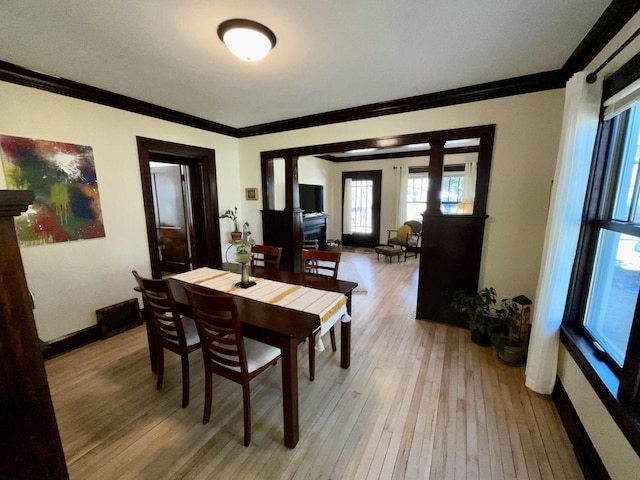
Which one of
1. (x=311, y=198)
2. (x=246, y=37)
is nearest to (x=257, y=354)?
(x=246, y=37)

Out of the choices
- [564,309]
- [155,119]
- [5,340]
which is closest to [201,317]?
[5,340]

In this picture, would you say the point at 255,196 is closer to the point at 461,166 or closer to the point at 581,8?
the point at 581,8

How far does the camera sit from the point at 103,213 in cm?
264

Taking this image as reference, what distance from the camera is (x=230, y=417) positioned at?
1710 mm

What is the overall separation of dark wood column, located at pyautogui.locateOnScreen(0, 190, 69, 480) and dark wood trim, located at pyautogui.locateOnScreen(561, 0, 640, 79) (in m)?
2.72

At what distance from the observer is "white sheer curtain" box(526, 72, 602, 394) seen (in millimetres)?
1562

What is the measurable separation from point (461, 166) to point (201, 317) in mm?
5948

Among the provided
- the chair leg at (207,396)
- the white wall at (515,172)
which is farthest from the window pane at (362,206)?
the chair leg at (207,396)

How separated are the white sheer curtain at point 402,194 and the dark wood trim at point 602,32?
4055 millimetres

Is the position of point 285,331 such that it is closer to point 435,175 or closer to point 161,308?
point 161,308

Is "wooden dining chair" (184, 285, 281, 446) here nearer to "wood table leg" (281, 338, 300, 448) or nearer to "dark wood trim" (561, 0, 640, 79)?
"wood table leg" (281, 338, 300, 448)

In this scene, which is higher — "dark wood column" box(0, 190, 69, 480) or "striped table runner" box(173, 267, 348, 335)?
"dark wood column" box(0, 190, 69, 480)

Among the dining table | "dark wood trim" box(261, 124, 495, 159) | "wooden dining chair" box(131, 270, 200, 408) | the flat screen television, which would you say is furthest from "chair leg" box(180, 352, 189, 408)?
the flat screen television

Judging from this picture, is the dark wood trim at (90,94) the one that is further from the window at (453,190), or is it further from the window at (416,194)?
the window at (453,190)
